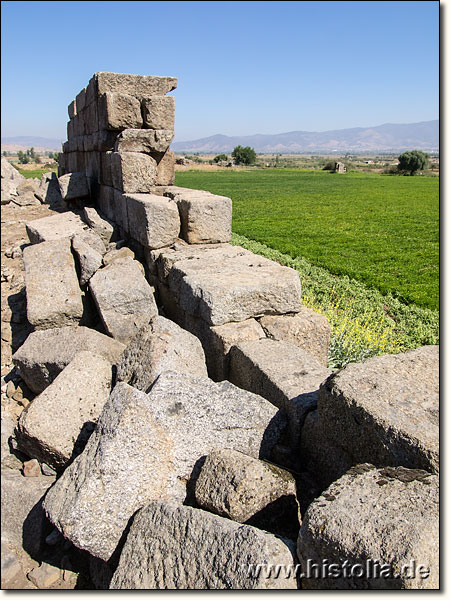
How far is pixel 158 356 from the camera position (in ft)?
11.3

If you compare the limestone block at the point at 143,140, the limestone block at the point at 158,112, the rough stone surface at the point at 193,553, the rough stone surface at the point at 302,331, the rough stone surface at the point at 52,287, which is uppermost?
the limestone block at the point at 158,112

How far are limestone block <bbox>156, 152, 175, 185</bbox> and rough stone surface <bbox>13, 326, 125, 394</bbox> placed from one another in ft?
12.7

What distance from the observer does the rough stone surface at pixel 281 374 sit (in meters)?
2.99

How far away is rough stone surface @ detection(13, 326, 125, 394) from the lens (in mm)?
4082

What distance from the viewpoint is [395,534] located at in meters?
1.75

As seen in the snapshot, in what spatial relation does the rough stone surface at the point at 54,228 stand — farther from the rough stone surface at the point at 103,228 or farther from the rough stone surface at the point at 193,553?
the rough stone surface at the point at 193,553

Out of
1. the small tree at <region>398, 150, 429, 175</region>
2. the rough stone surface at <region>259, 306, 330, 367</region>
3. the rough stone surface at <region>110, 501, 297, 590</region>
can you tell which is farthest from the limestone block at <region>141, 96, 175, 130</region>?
the small tree at <region>398, 150, 429, 175</region>

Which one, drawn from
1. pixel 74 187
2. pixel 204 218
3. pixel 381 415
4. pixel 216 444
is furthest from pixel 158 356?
pixel 74 187

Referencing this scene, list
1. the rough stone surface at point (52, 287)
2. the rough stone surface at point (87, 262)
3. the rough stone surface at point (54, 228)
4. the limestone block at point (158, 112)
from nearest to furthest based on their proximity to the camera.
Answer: the rough stone surface at point (52, 287) → the rough stone surface at point (87, 262) → the rough stone surface at point (54, 228) → the limestone block at point (158, 112)

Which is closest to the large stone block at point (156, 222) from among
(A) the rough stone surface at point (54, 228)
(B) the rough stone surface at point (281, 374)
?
(A) the rough stone surface at point (54, 228)

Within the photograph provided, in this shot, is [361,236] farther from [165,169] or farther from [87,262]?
[87,262]

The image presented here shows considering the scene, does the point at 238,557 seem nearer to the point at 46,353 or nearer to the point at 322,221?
the point at 46,353

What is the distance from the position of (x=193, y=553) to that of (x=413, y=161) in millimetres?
61350

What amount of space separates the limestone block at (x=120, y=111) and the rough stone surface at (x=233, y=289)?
329cm
